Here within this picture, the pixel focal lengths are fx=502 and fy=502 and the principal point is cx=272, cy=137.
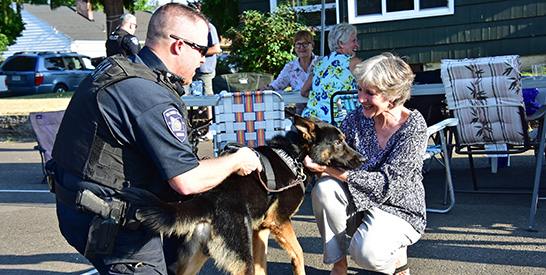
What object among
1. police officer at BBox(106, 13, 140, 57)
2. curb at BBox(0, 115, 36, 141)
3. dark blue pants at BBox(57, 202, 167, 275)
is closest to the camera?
dark blue pants at BBox(57, 202, 167, 275)

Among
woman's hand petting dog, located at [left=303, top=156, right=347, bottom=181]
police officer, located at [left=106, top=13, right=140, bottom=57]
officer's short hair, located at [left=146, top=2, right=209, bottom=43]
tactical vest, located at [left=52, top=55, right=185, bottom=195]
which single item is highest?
police officer, located at [left=106, top=13, right=140, bottom=57]

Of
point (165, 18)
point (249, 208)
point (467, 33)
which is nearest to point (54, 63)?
point (467, 33)

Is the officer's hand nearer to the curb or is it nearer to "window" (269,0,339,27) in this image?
the curb

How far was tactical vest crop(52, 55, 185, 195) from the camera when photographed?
89.8 inches

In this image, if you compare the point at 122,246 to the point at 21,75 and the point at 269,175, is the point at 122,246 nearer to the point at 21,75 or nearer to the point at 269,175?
the point at 269,175

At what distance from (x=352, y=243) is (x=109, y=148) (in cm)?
169

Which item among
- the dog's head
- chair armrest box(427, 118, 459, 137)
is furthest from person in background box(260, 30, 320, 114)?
the dog's head

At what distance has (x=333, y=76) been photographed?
5461mm

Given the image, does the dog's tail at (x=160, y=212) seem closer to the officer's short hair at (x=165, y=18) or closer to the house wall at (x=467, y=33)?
the officer's short hair at (x=165, y=18)

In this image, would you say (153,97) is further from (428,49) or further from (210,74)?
(428,49)

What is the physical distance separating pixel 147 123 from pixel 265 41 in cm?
1065

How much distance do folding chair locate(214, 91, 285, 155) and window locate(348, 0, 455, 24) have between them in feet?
25.6

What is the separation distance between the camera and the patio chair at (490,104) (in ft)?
14.6

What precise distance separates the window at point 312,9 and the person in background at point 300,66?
7.06m
